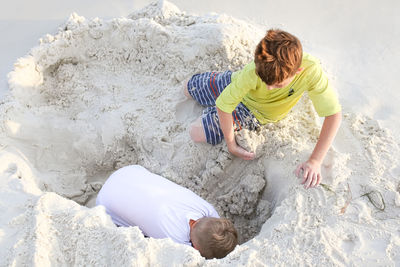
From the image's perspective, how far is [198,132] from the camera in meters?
2.07

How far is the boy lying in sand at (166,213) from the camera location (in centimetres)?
157

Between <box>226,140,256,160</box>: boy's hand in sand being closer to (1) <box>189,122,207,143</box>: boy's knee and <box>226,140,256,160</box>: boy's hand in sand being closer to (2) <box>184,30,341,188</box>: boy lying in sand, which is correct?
(2) <box>184,30,341,188</box>: boy lying in sand

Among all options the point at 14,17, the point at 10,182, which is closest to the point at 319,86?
the point at 10,182

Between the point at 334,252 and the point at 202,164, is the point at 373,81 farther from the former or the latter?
the point at 334,252

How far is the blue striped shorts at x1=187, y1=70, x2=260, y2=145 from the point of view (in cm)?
204

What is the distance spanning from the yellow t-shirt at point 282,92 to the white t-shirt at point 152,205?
486 millimetres

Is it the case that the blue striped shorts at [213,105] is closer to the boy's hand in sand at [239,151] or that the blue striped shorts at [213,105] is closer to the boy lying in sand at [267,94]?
the boy lying in sand at [267,94]

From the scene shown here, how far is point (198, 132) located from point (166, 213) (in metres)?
0.58

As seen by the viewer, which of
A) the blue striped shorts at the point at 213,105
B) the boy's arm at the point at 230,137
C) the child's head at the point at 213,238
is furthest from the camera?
the blue striped shorts at the point at 213,105

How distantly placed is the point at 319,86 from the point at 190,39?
1010mm

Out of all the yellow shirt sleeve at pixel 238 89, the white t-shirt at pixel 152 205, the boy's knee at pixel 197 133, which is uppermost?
the yellow shirt sleeve at pixel 238 89

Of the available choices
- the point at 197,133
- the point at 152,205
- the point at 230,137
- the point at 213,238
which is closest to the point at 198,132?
the point at 197,133

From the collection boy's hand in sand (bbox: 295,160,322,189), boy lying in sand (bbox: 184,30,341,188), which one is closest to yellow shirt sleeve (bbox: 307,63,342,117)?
boy lying in sand (bbox: 184,30,341,188)

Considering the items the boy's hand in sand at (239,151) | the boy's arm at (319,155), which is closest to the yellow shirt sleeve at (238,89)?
the boy's hand in sand at (239,151)
